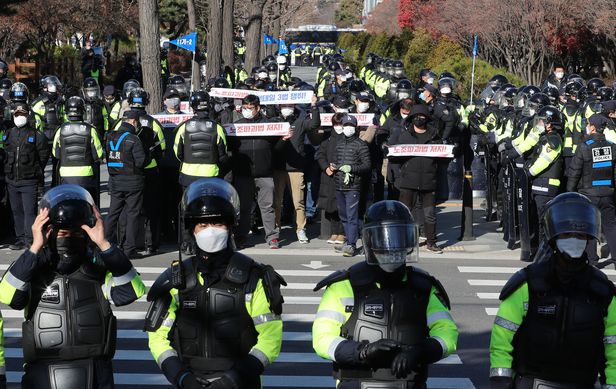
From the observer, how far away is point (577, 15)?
35.2 m

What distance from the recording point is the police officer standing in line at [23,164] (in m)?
15.0

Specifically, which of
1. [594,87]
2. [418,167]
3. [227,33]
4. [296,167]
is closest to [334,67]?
[227,33]

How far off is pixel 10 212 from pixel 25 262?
10789 millimetres

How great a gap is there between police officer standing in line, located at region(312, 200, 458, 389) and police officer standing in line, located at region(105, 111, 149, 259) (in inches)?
359

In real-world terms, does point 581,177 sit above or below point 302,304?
above

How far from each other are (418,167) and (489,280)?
1907mm

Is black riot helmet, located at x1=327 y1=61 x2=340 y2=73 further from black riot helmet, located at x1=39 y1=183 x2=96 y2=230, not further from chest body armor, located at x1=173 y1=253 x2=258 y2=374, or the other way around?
chest body armor, located at x1=173 y1=253 x2=258 y2=374

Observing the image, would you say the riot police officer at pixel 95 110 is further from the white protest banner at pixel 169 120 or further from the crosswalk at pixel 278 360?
the crosswalk at pixel 278 360

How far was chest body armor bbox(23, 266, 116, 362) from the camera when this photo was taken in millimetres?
5992

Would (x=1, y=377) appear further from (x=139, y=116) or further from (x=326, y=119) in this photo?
(x=326, y=119)

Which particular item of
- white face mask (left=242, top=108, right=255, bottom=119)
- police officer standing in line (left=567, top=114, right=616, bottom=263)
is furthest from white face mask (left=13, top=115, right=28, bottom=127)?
police officer standing in line (left=567, top=114, right=616, bottom=263)

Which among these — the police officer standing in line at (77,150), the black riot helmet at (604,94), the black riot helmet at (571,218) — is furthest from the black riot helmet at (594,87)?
the black riot helmet at (571,218)

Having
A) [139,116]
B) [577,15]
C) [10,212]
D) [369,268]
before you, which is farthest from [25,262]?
[577,15]

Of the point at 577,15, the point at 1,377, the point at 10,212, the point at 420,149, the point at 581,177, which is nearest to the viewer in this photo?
the point at 1,377
